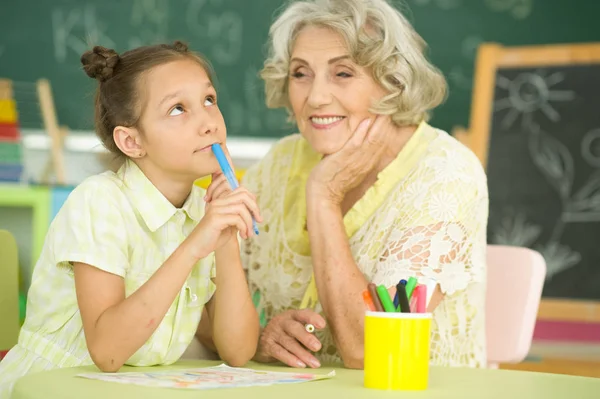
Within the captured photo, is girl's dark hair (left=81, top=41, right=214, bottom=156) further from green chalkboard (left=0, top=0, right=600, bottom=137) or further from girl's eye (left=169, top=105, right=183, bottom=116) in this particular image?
green chalkboard (left=0, top=0, right=600, bottom=137)

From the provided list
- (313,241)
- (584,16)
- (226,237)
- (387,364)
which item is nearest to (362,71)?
(313,241)

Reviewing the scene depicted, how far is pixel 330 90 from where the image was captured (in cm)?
191

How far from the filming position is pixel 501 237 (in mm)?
4277

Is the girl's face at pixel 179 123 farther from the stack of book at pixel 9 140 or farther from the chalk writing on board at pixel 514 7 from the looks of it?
the chalk writing on board at pixel 514 7

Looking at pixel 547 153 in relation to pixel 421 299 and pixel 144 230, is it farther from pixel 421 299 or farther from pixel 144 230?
pixel 421 299

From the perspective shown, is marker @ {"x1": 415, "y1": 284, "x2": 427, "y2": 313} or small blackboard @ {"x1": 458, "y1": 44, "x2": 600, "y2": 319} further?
small blackboard @ {"x1": 458, "y1": 44, "x2": 600, "y2": 319}

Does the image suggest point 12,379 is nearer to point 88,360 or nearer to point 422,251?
point 88,360

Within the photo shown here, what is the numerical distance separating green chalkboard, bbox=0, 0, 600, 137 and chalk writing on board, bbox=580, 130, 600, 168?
1.83 feet

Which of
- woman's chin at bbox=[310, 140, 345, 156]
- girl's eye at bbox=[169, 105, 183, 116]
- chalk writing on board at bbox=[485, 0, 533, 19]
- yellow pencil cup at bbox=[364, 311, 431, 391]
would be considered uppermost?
chalk writing on board at bbox=[485, 0, 533, 19]

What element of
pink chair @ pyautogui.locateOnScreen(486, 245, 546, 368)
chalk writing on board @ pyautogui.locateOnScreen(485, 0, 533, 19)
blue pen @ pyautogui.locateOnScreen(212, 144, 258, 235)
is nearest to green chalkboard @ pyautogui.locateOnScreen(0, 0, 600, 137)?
chalk writing on board @ pyautogui.locateOnScreen(485, 0, 533, 19)

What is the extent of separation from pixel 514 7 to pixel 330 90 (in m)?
2.86

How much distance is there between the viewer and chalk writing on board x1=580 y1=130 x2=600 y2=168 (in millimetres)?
4133

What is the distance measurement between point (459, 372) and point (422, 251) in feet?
1.14

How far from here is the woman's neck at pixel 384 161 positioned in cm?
198
